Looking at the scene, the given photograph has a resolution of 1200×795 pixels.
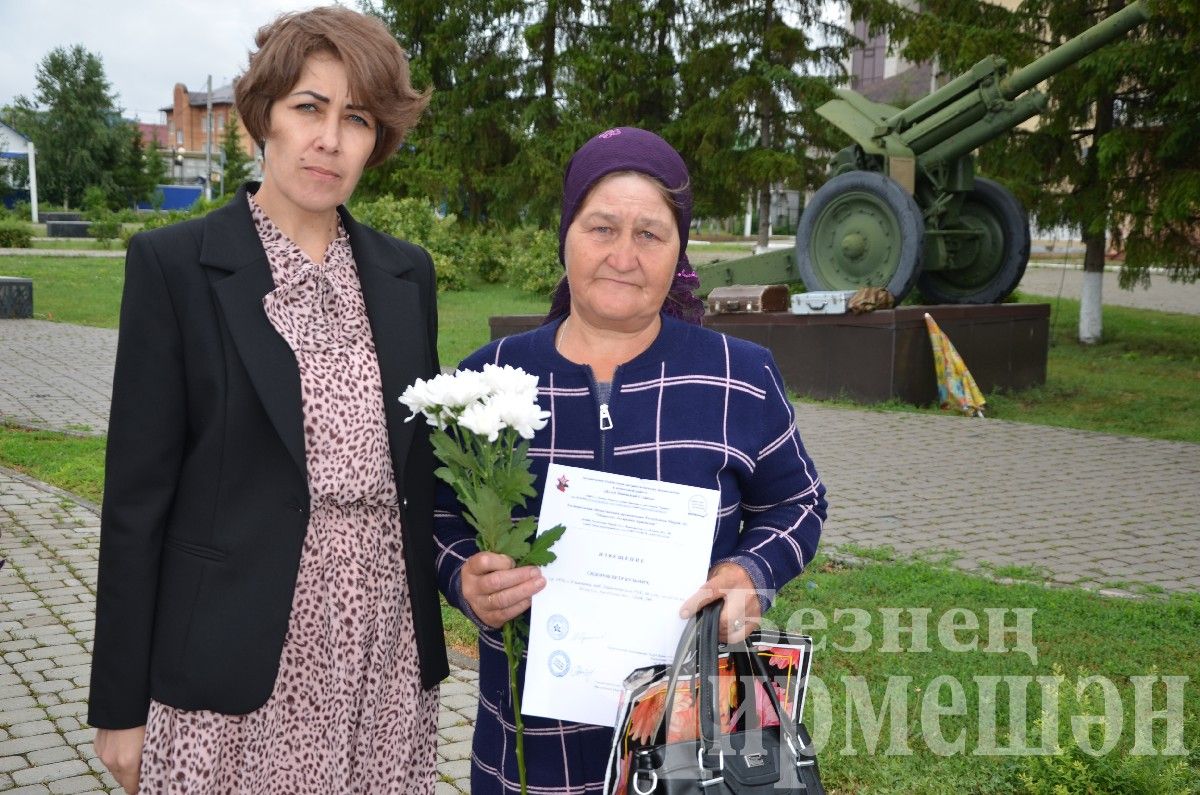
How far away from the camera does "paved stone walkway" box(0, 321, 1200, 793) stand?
4.52 m

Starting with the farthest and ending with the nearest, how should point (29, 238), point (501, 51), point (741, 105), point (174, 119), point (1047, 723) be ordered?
point (174, 119) → point (29, 238) → point (501, 51) → point (741, 105) → point (1047, 723)

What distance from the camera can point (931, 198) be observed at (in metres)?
12.9

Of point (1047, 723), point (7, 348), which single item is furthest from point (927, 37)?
point (1047, 723)

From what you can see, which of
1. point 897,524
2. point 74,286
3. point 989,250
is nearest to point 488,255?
point 74,286

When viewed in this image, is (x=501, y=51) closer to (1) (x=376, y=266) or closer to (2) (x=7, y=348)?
(2) (x=7, y=348)

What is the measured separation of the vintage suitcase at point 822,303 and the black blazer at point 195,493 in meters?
9.87

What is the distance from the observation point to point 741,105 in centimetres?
2191

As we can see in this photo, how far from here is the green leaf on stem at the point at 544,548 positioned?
191 cm

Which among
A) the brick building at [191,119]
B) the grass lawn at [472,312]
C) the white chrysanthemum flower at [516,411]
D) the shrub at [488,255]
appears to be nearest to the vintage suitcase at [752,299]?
the grass lawn at [472,312]

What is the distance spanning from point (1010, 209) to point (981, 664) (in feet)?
30.3

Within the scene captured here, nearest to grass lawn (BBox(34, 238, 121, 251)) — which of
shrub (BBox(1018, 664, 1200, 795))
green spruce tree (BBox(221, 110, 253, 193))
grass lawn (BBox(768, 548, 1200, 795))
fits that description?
green spruce tree (BBox(221, 110, 253, 193))

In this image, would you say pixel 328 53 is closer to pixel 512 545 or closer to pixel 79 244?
pixel 512 545

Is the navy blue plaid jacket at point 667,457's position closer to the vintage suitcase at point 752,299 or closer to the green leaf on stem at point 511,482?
the green leaf on stem at point 511,482

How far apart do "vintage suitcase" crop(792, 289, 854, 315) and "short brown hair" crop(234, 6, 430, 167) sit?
967 centimetres
